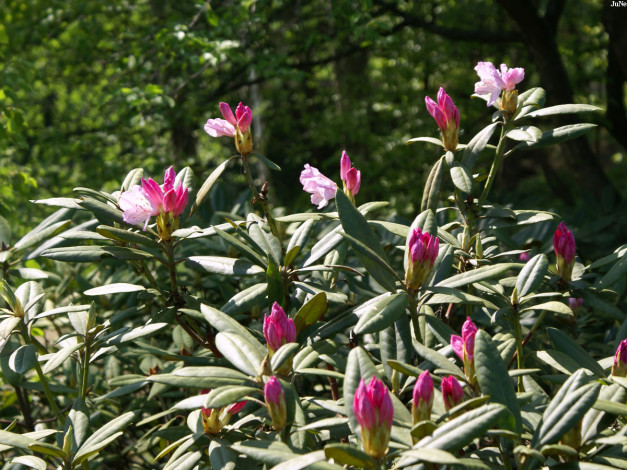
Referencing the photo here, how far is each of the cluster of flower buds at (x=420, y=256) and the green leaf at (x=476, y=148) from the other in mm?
436

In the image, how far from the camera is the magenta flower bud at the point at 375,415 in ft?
3.17

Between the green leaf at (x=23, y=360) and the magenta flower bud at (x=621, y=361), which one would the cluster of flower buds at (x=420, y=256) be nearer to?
the magenta flower bud at (x=621, y=361)

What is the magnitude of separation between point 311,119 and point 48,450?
5696 millimetres

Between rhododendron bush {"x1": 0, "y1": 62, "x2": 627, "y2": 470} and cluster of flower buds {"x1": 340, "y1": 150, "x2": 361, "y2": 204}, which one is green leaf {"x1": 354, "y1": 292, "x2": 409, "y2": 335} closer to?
rhododendron bush {"x1": 0, "y1": 62, "x2": 627, "y2": 470}

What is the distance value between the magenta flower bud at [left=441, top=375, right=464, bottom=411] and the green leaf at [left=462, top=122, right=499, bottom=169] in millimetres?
679

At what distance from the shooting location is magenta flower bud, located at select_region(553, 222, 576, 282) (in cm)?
155

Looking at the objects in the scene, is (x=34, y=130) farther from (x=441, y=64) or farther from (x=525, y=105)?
(x=525, y=105)

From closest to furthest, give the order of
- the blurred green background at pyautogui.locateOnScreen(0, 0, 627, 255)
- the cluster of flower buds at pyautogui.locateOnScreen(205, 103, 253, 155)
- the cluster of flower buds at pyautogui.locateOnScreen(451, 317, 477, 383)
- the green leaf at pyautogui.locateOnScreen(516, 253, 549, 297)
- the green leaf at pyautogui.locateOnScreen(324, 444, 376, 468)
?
the green leaf at pyautogui.locateOnScreen(324, 444, 376, 468), the cluster of flower buds at pyautogui.locateOnScreen(451, 317, 477, 383), the green leaf at pyautogui.locateOnScreen(516, 253, 549, 297), the cluster of flower buds at pyautogui.locateOnScreen(205, 103, 253, 155), the blurred green background at pyautogui.locateOnScreen(0, 0, 627, 255)

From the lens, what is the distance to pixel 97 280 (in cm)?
261

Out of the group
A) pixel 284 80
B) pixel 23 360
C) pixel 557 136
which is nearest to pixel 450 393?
pixel 557 136

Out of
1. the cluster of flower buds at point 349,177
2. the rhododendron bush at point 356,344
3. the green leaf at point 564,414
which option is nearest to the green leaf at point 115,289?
the rhododendron bush at point 356,344

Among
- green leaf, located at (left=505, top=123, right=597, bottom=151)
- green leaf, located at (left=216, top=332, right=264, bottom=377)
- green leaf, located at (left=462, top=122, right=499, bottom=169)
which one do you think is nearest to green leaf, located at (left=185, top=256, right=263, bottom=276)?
green leaf, located at (left=216, top=332, right=264, bottom=377)

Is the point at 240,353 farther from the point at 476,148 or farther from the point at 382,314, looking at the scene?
the point at 476,148

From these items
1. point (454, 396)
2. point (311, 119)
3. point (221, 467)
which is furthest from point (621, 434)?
point (311, 119)
